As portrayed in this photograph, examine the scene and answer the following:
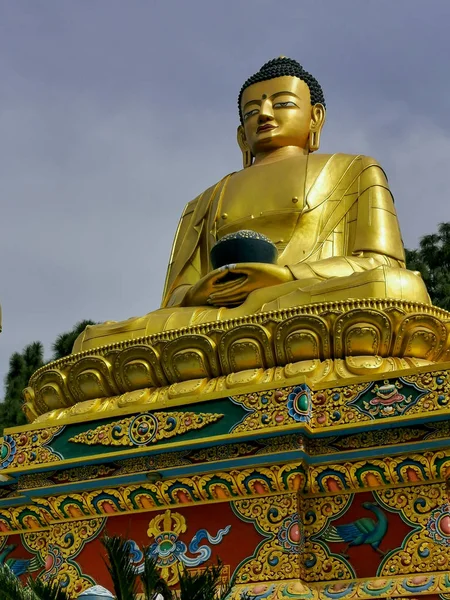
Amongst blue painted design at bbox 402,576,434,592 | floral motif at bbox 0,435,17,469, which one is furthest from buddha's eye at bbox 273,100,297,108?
blue painted design at bbox 402,576,434,592

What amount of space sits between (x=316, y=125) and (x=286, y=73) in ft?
1.84

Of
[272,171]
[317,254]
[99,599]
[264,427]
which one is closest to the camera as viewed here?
[99,599]

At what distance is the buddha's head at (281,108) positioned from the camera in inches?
352

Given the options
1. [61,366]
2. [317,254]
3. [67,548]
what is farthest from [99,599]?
[317,254]

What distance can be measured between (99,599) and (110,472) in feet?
7.36

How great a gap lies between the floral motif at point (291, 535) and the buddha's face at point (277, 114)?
4.63 meters

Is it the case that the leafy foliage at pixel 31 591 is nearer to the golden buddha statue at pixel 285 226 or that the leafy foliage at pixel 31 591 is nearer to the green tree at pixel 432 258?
the golden buddha statue at pixel 285 226

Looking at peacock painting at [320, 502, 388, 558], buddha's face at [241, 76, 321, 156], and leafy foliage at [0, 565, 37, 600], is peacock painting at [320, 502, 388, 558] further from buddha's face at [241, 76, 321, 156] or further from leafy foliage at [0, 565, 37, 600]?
buddha's face at [241, 76, 321, 156]

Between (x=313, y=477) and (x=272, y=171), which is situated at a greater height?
(x=272, y=171)

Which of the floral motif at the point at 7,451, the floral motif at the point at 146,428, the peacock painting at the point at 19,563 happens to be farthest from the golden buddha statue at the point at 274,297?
the peacock painting at the point at 19,563

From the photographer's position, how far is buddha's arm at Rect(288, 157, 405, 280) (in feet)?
25.1

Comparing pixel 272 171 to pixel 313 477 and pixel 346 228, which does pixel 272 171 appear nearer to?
pixel 346 228

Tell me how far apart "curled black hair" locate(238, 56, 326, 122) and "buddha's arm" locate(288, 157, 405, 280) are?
4.13ft

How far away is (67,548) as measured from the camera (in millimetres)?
5648
